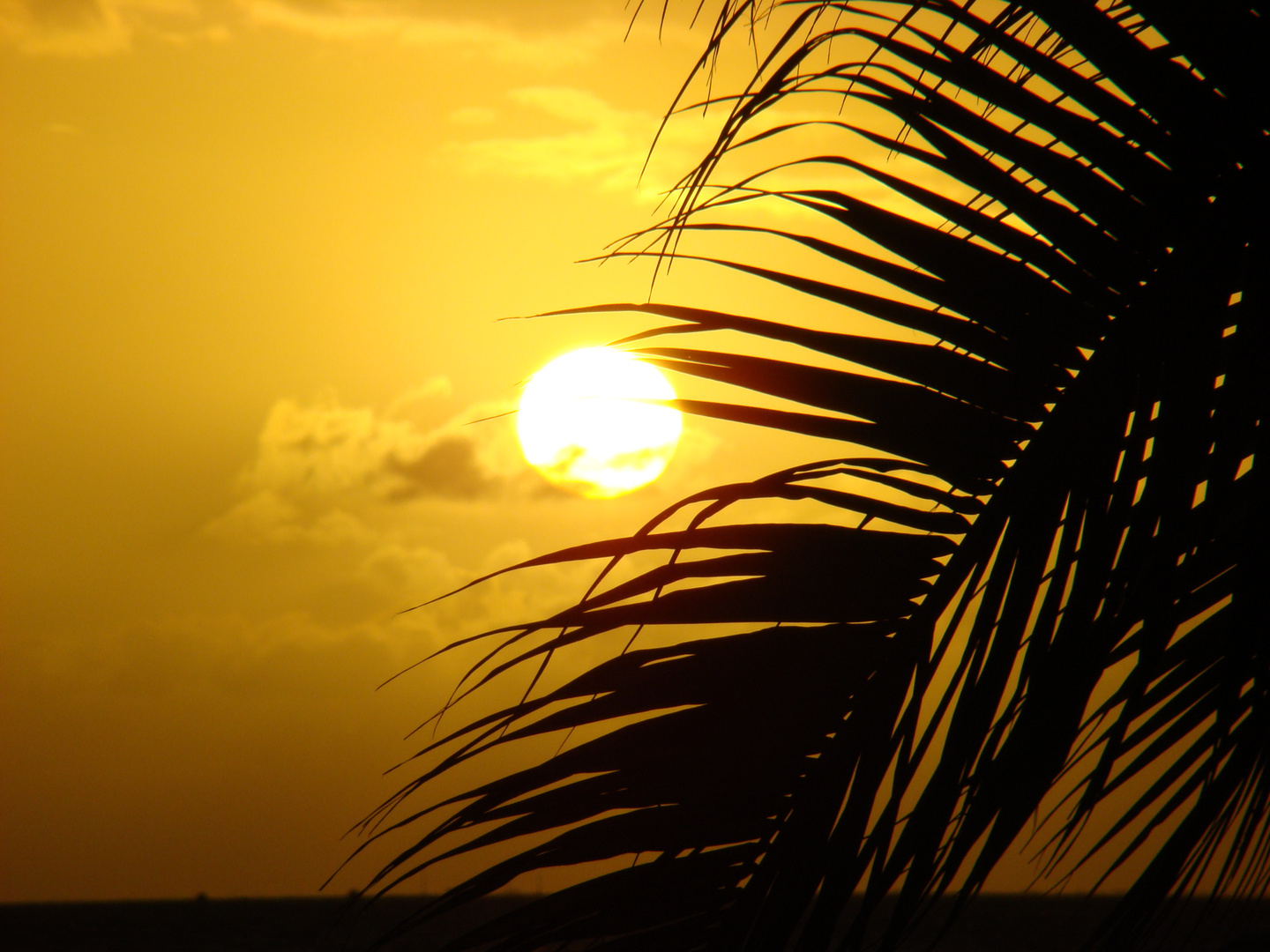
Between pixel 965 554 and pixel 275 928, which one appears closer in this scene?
pixel 965 554

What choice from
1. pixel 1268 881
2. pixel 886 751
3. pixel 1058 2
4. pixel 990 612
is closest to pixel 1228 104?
pixel 1058 2

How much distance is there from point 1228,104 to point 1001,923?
95.9 ft

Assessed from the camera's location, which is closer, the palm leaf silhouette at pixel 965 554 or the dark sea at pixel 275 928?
the palm leaf silhouette at pixel 965 554

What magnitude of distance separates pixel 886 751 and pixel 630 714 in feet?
1.08

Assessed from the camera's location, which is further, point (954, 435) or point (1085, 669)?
point (954, 435)

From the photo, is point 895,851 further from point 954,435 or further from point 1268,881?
point 1268,881

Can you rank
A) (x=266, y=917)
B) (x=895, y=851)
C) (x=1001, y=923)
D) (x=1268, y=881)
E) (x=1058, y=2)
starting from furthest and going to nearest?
(x=266, y=917) → (x=1001, y=923) → (x=1268, y=881) → (x=1058, y=2) → (x=895, y=851)

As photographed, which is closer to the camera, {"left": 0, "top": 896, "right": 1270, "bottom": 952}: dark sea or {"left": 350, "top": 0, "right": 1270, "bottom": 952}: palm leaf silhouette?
{"left": 350, "top": 0, "right": 1270, "bottom": 952}: palm leaf silhouette

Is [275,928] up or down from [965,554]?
up

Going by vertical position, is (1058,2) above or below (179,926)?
below

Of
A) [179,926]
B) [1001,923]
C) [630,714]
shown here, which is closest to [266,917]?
[179,926]

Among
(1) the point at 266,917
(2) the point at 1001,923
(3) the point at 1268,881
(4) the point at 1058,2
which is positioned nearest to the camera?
(4) the point at 1058,2

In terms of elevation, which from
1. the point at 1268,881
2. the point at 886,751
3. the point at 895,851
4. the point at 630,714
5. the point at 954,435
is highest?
the point at 954,435

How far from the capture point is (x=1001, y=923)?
87.0 ft
